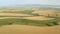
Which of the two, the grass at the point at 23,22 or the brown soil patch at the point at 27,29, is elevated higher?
the grass at the point at 23,22

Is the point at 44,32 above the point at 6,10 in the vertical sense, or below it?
below

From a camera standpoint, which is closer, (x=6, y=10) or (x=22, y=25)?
(x=22, y=25)

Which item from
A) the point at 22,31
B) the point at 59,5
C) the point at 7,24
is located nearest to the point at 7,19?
the point at 7,24

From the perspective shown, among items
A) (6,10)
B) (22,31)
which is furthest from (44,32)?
(6,10)

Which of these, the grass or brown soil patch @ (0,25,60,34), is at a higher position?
the grass

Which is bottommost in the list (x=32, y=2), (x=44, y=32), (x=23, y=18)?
(x=44, y=32)

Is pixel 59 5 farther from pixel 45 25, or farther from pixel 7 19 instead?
pixel 7 19
